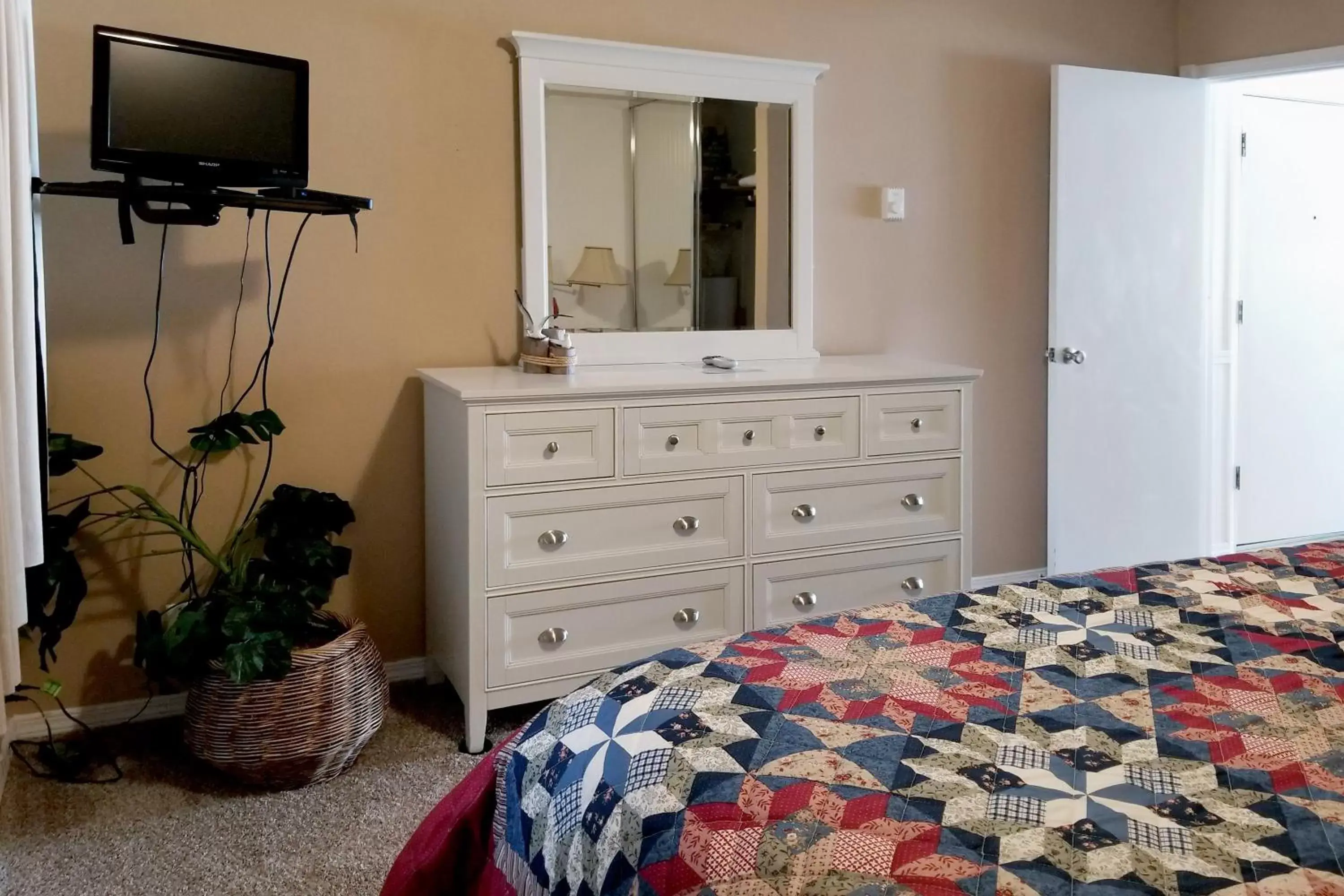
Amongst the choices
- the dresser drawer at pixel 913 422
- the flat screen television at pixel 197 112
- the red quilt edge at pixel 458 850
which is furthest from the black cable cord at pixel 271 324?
the red quilt edge at pixel 458 850

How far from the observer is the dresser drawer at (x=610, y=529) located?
8.63 feet

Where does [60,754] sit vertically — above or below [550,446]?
below

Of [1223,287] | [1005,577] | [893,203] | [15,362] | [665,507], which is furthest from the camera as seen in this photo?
[1223,287]

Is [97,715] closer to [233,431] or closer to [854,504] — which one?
[233,431]

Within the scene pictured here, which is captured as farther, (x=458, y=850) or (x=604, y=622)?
(x=604, y=622)

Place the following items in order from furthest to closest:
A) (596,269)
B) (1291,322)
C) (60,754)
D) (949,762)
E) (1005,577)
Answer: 1. (1291,322)
2. (1005,577)
3. (596,269)
4. (60,754)
5. (949,762)

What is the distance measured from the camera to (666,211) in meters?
3.22

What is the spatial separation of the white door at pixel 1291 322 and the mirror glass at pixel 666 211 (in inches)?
86.8

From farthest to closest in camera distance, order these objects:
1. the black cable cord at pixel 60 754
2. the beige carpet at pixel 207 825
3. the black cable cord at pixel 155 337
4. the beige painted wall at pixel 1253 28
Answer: the beige painted wall at pixel 1253 28 → the black cable cord at pixel 155 337 → the black cable cord at pixel 60 754 → the beige carpet at pixel 207 825

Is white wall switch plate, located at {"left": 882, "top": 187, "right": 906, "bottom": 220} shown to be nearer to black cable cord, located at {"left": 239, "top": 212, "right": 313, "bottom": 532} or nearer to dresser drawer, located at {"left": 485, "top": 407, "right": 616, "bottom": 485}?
dresser drawer, located at {"left": 485, "top": 407, "right": 616, "bottom": 485}

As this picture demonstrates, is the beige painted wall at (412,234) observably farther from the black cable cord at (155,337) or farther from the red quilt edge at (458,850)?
the red quilt edge at (458,850)

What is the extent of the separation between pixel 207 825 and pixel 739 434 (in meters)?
1.52

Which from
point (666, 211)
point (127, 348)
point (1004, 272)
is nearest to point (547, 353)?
point (666, 211)

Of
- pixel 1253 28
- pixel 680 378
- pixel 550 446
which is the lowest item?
pixel 550 446
